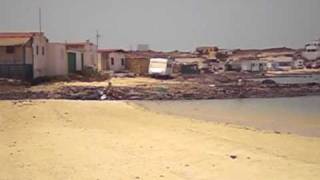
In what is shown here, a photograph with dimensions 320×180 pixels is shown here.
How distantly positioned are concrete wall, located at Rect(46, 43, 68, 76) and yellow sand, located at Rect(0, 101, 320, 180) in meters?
21.6

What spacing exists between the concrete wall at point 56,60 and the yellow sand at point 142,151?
2158 centimetres

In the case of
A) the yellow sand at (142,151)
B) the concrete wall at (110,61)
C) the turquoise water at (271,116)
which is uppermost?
the concrete wall at (110,61)

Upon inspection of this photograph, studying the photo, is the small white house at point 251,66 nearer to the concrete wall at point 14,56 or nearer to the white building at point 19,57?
the white building at point 19,57

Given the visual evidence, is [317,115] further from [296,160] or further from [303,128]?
[296,160]

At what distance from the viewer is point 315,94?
4278 cm

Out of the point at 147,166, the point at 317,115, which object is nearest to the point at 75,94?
the point at 317,115

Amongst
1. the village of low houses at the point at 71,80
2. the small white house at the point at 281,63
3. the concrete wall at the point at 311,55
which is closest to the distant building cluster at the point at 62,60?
the village of low houses at the point at 71,80

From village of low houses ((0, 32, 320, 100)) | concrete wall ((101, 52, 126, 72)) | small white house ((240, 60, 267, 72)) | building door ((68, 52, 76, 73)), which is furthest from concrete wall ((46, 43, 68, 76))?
small white house ((240, 60, 267, 72))

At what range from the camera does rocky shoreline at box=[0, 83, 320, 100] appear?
30.4m

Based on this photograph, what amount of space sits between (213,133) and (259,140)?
1.77 metres

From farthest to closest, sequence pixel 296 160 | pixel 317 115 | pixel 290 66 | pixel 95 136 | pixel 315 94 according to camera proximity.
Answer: pixel 290 66 → pixel 315 94 → pixel 317 115 → pixel 95 136 → pixel 296 160

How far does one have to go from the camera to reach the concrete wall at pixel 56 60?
40312mm

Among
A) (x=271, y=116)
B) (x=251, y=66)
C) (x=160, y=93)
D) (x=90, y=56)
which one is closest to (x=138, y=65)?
(x=90, y=56)

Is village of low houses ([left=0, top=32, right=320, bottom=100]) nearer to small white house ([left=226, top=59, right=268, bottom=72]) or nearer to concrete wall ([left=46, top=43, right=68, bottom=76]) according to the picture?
concrete wall ([left=46, top=43, right=68, bottom=76])
